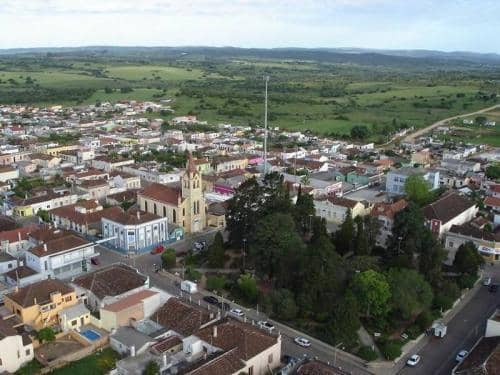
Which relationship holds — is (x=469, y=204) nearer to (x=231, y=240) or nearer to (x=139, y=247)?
(x=231, y=240)

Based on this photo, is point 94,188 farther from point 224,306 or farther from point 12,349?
point 12,349

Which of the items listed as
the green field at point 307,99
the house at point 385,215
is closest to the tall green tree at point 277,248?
the house at point 385,215

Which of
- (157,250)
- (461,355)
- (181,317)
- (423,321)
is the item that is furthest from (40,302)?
(461,355)

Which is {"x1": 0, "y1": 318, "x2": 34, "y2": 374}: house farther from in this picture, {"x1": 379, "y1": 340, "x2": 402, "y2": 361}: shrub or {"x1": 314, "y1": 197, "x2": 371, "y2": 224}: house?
{"x1": 314, "y1": 197, "x2": 371, "y2": 224}: house

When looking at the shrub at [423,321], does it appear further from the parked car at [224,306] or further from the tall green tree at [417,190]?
the tall green tree at [417,190]

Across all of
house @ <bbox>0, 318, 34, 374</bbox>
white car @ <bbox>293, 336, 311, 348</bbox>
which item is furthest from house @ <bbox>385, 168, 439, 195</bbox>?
house @ <bbox>0, 318, 34, 374</bbox>

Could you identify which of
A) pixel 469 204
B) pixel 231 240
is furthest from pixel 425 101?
pixel 231 240

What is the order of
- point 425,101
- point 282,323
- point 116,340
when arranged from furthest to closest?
1. point 425,101
2. point 282,323
3. point 116,340
